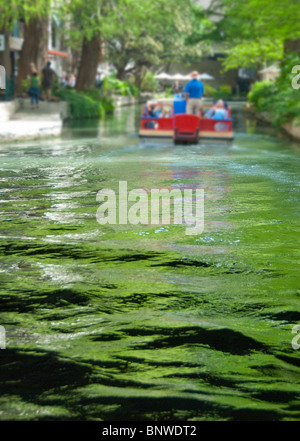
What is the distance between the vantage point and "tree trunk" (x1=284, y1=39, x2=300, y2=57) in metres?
31.5

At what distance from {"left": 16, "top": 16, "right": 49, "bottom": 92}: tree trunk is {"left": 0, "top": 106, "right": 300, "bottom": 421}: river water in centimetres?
2434

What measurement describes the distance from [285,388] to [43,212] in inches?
227

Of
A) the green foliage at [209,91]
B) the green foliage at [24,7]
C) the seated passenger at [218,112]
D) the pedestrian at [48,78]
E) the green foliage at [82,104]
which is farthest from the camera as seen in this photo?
the green foliage at [209,91]

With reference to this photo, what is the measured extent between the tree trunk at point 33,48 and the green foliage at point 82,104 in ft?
5.60

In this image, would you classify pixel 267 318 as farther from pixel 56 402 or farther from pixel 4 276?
pixel 4 276

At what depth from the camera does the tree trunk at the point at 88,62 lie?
38.5 meters

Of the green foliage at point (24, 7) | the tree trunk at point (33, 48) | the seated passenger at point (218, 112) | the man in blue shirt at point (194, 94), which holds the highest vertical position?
the green foliage at point (24, 7)

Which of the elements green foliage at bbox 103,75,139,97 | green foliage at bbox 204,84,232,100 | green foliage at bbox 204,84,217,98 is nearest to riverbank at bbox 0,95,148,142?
green foliage at bbox 103,75,139,97

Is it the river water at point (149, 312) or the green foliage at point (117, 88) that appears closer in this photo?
the river water at point (149, 312)

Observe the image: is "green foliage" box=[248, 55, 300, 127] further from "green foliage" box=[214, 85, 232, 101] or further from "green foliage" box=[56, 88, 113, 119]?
"green foliage" box=[214, 85, 232, 101]

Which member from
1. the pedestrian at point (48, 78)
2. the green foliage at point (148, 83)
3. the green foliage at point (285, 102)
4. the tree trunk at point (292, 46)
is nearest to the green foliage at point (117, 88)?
the green foliage at point (148, 83)

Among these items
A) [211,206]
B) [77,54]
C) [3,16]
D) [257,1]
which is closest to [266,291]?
[211,206]

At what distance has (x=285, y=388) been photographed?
3.78m

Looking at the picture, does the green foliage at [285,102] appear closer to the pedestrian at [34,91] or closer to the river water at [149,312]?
the pedestrian at [34,91]
